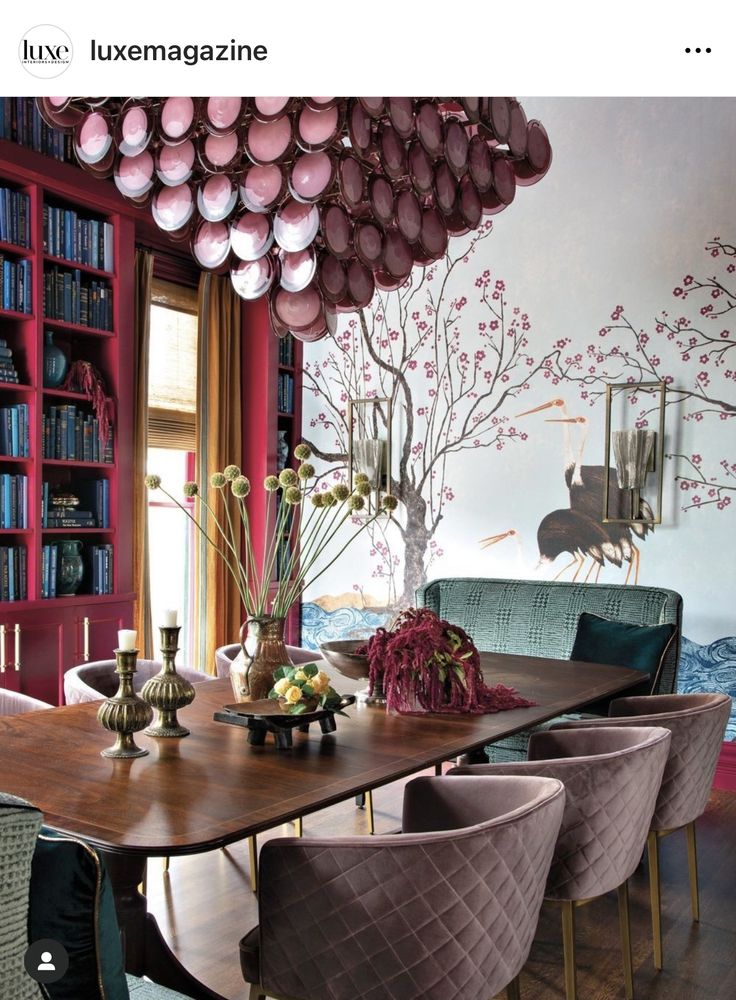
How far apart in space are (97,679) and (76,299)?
2.05 m

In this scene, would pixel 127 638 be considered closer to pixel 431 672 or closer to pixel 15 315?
pixel 431 672

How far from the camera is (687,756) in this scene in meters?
2.61

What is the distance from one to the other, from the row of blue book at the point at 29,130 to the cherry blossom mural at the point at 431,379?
1.78 meters

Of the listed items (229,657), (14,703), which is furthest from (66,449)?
(14,703)

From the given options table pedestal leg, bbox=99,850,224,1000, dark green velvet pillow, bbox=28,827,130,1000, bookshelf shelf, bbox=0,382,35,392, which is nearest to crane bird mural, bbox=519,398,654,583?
bookshelf shelf, bbox=0,382,35,392

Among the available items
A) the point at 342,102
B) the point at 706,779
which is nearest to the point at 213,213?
the point at 342,102

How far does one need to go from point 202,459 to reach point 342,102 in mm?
3857

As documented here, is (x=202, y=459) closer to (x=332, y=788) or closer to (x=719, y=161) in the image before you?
(x=719, y=161)

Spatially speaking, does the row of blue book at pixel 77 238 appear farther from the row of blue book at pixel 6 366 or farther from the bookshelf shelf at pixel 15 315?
the row of blue book at pixel 6 366

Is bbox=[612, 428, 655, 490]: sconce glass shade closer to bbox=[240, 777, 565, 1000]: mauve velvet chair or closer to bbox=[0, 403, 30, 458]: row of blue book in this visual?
bbox=[0, 403, 30, 458]: row of blue book

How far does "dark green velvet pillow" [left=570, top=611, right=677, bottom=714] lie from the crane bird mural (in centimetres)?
80

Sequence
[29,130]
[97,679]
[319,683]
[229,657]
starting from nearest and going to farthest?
1. [319,683]
2. [97,679]
3. [229,657]
4. [29,130]

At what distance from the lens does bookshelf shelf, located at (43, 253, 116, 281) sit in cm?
436

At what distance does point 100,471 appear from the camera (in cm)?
481
